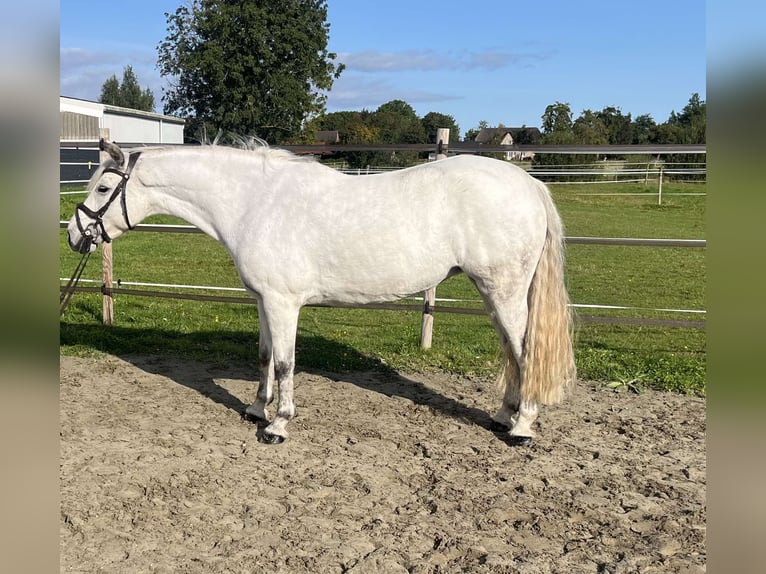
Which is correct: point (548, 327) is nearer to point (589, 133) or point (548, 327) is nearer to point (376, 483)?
point (376, 483)

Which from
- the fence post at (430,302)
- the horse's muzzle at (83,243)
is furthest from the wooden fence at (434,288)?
the horse's muzzle at (83,243)

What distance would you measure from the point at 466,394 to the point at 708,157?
4286 mm

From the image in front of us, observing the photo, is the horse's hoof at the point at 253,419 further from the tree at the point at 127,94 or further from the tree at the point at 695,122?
the tree at the point at 127,94

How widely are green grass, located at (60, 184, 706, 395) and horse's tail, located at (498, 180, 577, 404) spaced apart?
3.77ft

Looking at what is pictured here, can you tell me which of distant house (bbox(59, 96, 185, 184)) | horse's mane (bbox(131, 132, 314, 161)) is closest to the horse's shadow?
horse's mane (bbox(131, 132, 314, 161))

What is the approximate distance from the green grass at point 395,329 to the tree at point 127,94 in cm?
6490

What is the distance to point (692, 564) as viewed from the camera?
2.58 m

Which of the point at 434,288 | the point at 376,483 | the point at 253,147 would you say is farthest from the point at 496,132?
the point at 376,483

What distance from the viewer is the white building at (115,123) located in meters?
27.1

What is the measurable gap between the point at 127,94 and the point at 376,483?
75.8m

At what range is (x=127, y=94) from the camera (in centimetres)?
7012

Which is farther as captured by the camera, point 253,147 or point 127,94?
point 127,94
